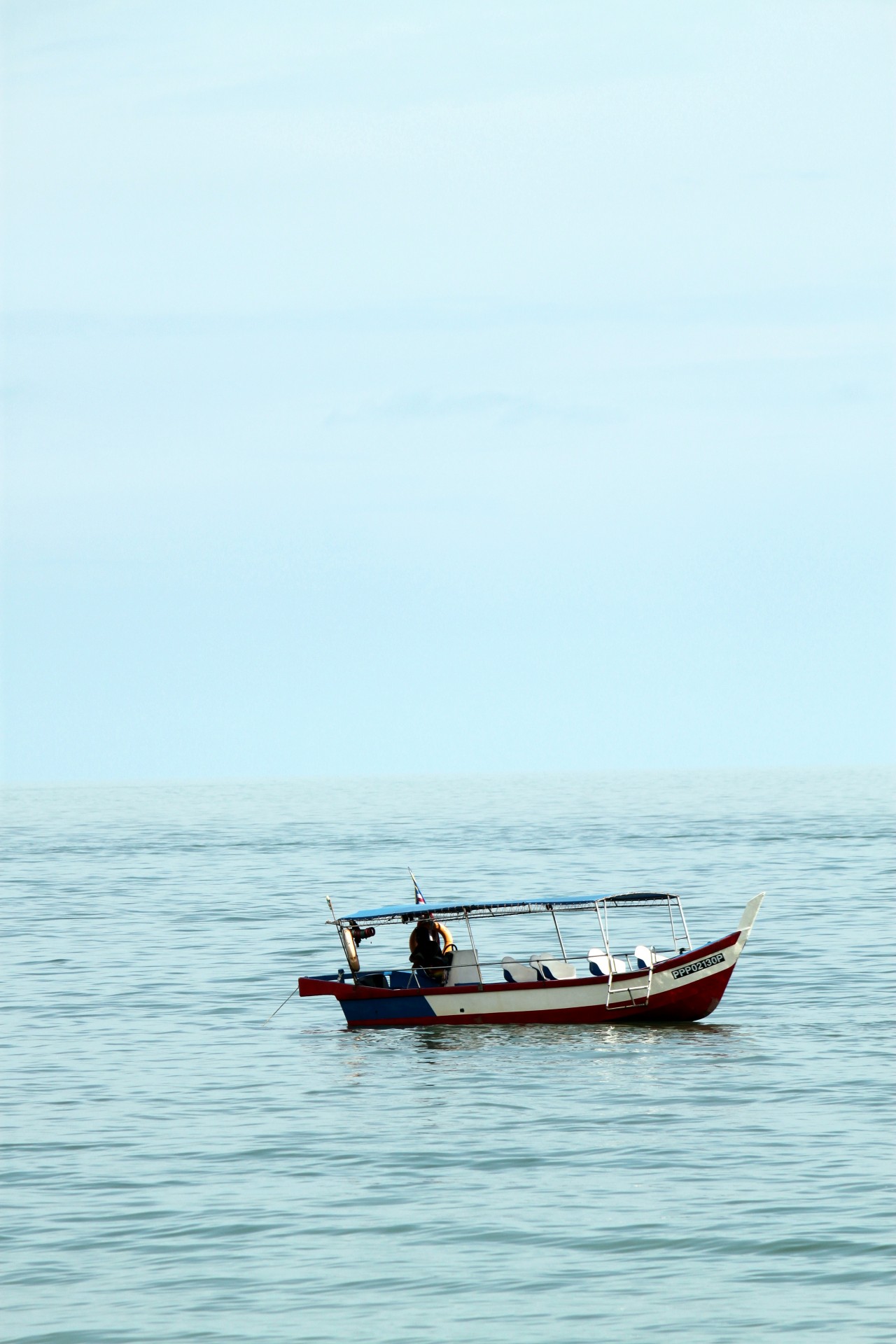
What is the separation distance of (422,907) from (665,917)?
32.2 m

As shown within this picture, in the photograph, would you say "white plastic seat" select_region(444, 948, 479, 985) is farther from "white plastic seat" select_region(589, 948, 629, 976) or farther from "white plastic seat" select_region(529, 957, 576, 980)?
"white plastic seat" select_region(589, 948, 629, 976)

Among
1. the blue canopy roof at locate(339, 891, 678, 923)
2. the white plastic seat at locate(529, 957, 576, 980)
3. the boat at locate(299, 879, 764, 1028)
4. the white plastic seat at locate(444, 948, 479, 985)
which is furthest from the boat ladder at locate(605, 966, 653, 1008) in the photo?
the white plastic seat at locate(444, 948, 479, 985)

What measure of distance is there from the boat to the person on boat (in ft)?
0.15

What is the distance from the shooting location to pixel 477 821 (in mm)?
166500

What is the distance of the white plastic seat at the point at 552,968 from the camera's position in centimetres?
3459

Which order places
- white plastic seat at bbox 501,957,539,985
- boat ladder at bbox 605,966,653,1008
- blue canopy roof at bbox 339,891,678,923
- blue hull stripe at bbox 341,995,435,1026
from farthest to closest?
blue hull stripe at bbox 341,995,435,1026, white plastic seat at bbox 501,957,539,985, boat ladder at bbox 605,966,653,1008, blue canopy roof at bbox 339,891,678,923

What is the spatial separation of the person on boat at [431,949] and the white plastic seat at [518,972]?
1.24m

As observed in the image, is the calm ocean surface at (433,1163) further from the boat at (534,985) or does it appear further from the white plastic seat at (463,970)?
the white plastic seat at (463,970)

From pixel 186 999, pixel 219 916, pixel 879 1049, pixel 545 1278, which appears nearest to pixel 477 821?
pixel 219 916

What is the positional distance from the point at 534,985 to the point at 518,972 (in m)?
1.10

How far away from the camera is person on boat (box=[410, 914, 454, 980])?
1383 inches

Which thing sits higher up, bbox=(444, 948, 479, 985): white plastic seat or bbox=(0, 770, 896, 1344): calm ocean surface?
bbox=(444, 948, 479, 985): white plastic seat

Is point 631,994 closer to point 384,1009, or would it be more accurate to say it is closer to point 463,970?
point 463,970

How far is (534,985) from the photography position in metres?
34.1
